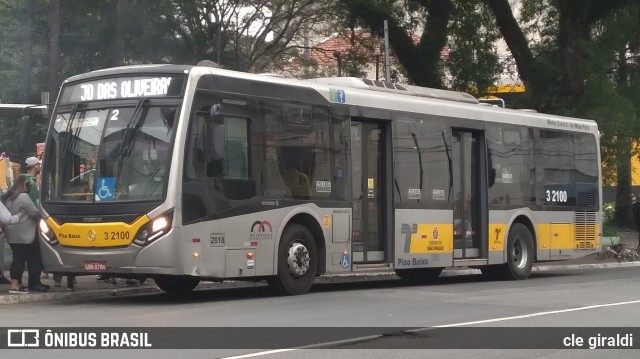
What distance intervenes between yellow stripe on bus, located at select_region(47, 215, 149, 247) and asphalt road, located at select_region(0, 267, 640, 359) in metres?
0.85

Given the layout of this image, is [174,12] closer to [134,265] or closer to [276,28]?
[276,28]

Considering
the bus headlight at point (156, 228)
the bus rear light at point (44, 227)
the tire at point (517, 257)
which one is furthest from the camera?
the tire at point (517, 257)

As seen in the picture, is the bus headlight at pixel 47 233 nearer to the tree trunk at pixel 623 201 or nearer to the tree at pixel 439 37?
the tree at pixel 439 37

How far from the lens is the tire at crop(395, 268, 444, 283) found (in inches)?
797

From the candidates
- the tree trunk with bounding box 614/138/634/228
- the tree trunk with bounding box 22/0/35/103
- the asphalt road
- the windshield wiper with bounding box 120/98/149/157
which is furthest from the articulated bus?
the tree trunk with bounding box 614/138/634/228

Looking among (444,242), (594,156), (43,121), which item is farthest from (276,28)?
(444,242)

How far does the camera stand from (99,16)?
33.0 meters

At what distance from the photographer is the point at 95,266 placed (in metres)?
13.3

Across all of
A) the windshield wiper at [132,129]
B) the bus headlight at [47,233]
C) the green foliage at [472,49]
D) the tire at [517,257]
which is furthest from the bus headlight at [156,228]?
the green foliage at [472,49]

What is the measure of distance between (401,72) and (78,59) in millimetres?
10943

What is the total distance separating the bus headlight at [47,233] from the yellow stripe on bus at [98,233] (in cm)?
9

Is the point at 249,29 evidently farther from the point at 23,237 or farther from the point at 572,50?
the point at 23,237

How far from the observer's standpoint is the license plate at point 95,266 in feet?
43.4

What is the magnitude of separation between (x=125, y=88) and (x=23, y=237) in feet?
8.43
